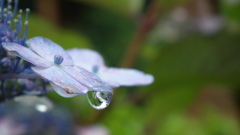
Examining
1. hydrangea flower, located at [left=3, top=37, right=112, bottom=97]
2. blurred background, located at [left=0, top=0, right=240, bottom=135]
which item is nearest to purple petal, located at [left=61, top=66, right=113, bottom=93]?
hydrangea flower, located at [left=3, top=37, right=112, bottom=97]

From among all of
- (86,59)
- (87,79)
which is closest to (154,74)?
(86,59)

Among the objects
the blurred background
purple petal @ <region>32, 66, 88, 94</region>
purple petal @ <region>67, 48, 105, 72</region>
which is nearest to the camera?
purple petal @ <region>32, 66, 88, 94</region>

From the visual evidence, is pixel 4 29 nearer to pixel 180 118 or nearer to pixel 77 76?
pixel 77 76

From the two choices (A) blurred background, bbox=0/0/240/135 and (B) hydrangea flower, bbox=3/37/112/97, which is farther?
(A) blurred background, bbox=0/0/240/135

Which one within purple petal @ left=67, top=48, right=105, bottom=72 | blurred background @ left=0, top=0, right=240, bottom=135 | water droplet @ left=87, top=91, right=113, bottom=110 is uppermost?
water droplet @ left=87, top=91, right=113, bottom=110

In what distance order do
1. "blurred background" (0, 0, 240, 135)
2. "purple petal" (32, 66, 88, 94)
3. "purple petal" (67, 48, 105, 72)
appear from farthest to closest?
"blurred background" (0, 0, 240, 135) → "purple petal" (67, 48, 105, 72) → "purple petal" (32, 66, 88, 94)

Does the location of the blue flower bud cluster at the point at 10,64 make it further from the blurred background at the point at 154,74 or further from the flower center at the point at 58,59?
the blurred background at the point at 154,74

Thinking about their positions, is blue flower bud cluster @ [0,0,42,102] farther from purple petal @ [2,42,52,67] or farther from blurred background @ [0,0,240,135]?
blurred background @ [0,0,240,135]

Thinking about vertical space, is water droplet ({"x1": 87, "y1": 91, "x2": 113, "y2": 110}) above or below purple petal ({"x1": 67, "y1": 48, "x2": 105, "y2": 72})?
above
